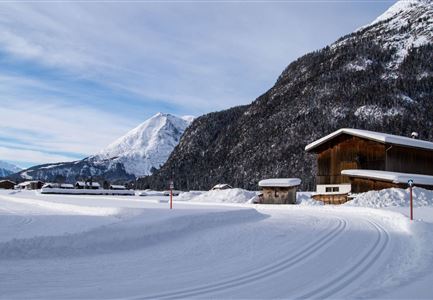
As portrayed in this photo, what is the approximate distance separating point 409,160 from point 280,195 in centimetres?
1288

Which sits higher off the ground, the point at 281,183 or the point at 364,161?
the point at 364,161

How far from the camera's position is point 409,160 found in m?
41.5

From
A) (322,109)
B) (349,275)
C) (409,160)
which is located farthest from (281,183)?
(322,109)

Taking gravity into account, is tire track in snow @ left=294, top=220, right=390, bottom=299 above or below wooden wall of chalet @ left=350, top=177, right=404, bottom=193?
below

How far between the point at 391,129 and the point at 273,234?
118480 mm

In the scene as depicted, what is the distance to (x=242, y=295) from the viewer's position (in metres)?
7.27

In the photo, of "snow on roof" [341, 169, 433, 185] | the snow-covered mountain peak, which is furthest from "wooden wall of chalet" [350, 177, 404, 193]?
the snow-covered mountain peak

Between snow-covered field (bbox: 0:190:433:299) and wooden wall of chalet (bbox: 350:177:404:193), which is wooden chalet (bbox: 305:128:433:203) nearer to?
wooden wall of chalet (bbox: 350:177:404:193)

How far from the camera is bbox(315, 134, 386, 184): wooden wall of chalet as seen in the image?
4034 cm

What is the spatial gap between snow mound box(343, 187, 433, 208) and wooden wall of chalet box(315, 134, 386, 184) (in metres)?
6.96

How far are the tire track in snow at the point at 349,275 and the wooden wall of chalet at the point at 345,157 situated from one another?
29.2 metres

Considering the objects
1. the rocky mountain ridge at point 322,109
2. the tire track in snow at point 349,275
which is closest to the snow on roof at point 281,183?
the tire track in snow at point 349,275

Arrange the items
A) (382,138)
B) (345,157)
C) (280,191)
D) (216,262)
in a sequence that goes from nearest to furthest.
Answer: (216,262)
(382,138)
(280,191)
(345,157)

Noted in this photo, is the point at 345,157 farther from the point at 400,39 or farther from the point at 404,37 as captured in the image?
the point at 404,37
